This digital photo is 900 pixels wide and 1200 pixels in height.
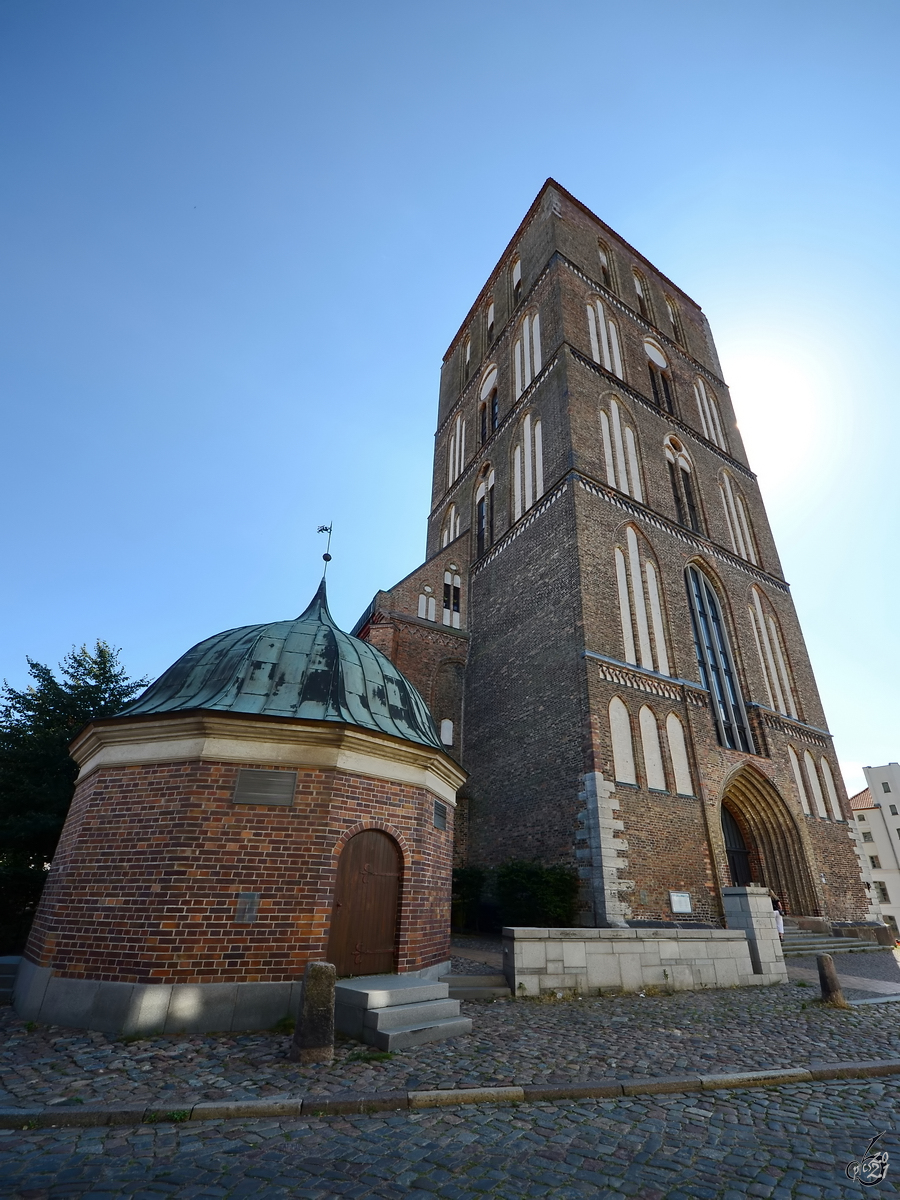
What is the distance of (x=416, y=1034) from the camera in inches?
216

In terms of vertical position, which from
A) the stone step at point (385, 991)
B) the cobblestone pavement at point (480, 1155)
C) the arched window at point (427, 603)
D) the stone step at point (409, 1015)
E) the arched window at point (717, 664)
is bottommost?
the cobblestone pavement at point (480, 1155)

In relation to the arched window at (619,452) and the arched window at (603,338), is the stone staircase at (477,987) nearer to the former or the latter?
the arched window at (619,452)

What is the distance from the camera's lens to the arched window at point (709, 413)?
24.8m

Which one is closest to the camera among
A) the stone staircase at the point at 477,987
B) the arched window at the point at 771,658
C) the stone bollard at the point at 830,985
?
the stone staircase at the point at 477,987

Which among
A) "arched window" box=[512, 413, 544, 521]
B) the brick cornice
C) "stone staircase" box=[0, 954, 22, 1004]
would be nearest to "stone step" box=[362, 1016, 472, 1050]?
the brick cornice

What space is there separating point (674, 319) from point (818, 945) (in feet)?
88.2

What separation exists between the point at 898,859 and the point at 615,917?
4209 cm

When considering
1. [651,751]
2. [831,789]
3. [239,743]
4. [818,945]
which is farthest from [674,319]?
[239,743]

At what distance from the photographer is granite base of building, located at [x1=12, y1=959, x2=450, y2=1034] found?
18.9ft

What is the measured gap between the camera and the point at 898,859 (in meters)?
40.2

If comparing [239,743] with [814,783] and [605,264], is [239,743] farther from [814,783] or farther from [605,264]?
[605,264]

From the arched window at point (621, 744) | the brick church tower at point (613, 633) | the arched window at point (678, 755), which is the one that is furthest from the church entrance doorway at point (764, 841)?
the arched window at point (621, 744)

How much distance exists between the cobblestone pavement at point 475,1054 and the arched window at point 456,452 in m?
21.4

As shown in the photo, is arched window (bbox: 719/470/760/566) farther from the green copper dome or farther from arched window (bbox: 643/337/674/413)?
the green copper dome
